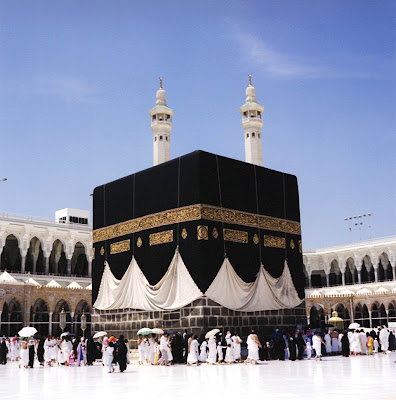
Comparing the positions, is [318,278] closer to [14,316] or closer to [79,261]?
[79,261]

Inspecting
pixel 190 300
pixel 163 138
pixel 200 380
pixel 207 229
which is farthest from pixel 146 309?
A: pixel 163 138

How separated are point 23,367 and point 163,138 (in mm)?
13647

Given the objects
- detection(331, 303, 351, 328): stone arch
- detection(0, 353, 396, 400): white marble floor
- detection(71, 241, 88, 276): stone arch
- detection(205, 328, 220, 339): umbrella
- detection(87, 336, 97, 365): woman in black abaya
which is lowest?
detection(0, 353, 396, 400): white marble floor

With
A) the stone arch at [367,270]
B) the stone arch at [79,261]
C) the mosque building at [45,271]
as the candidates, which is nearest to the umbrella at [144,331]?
the mosque building at [45,271]

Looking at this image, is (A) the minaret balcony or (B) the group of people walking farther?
(A) the minaret balcony

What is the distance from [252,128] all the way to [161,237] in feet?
41.5

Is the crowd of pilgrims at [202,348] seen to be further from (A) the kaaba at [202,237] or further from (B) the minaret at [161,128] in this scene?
(B) the minaret at [161,128]

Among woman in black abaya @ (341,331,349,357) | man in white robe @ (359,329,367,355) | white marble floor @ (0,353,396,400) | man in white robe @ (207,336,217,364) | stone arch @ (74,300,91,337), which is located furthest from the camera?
stone arch @ (74,300,91,337)

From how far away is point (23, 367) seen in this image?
11898 mm

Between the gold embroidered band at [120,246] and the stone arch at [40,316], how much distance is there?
11063 mm

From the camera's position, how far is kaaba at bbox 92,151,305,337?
11.8 m

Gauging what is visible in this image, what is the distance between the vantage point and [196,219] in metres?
11.9

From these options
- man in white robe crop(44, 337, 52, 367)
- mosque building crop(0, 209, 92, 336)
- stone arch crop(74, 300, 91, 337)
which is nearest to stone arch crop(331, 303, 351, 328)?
stone arch crop(74, 300, 91, 337)

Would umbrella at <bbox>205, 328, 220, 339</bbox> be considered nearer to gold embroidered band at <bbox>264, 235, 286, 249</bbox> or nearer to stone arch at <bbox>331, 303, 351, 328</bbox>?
gold embroidered band at <bbox>264, 235, 286, 249</bbox>
